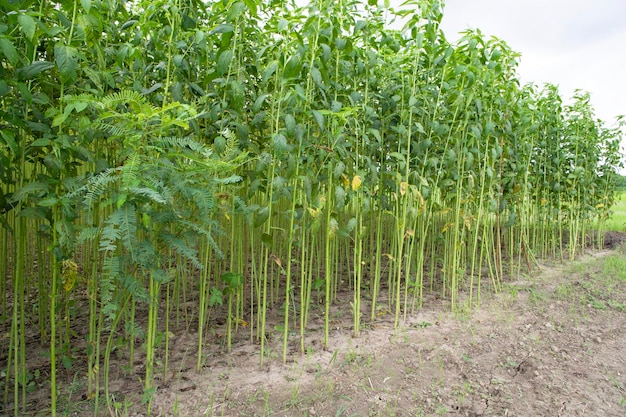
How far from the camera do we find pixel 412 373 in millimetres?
2865

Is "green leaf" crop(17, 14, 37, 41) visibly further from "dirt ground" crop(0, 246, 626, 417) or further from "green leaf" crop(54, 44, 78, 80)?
"dirt ground" crop(0, 246, 626, 417)

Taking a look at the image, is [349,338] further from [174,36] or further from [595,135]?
[595,135]

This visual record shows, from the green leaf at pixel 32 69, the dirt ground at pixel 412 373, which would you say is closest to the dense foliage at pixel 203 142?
the green leaf at pixel 32 69

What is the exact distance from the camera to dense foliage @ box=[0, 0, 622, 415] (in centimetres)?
186

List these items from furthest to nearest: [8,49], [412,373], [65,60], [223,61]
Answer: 1. [412,373]
2. [223,61]
3. [65,60]
4. [8,49]

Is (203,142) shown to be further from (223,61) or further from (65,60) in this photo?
(65,60)

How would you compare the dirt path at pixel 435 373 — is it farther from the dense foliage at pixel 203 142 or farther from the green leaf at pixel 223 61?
the green leaf at pixel 223 61

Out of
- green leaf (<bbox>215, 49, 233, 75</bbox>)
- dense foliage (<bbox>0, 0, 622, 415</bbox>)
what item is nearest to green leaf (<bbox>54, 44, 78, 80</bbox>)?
dense foliage (<bbox>0, 0, 622, 415</bbox>)

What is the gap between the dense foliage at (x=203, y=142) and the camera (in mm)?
1856

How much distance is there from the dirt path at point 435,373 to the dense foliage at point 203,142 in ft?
0.75

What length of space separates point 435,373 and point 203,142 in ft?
7.01

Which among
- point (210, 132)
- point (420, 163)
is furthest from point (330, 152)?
point (420, 163)

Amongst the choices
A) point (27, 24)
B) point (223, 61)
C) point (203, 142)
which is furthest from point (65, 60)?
point (203, 142)

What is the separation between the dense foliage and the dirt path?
23 cm
